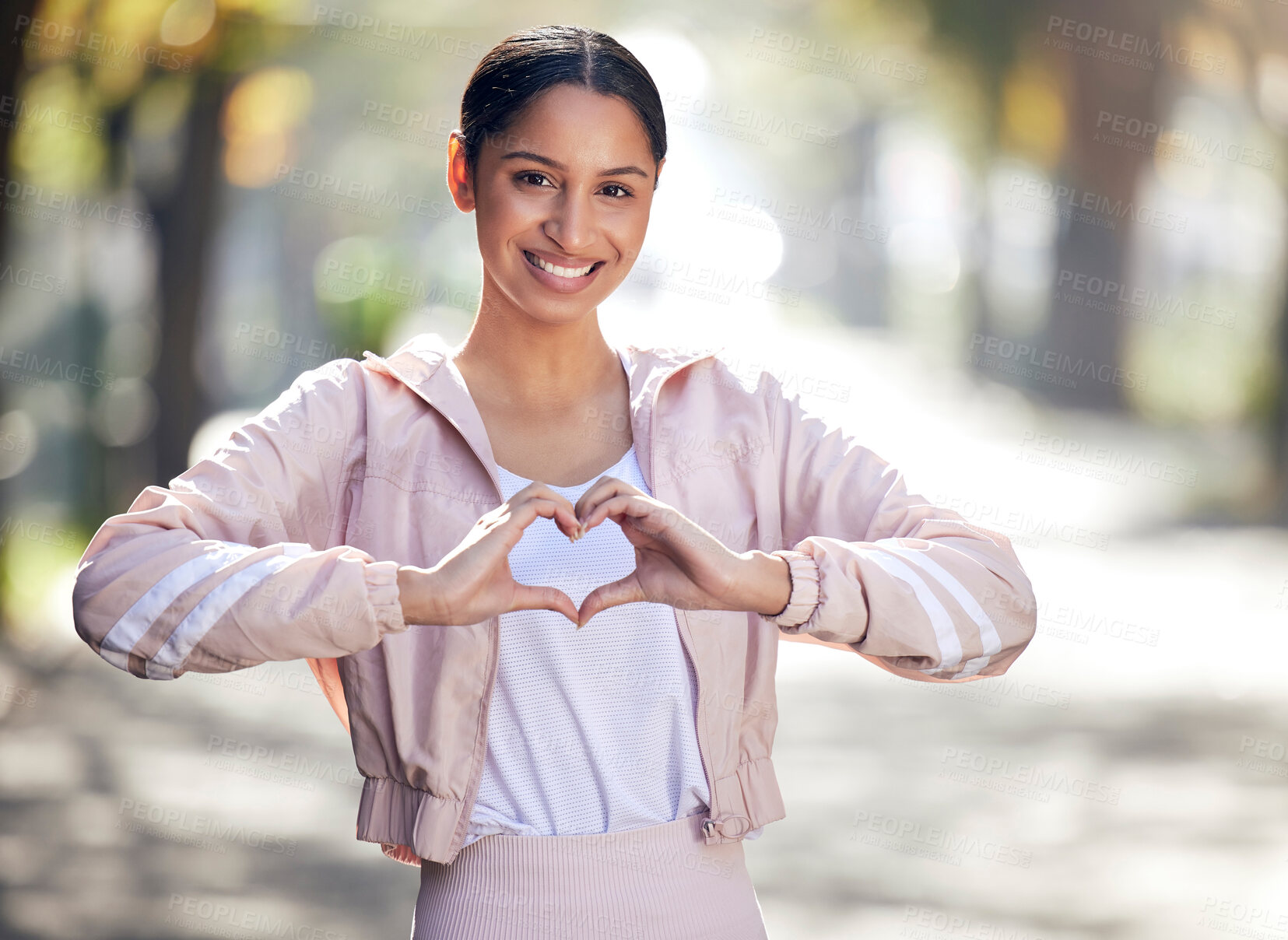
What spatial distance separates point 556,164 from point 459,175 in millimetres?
295

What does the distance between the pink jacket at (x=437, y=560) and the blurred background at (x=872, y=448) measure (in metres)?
0.18

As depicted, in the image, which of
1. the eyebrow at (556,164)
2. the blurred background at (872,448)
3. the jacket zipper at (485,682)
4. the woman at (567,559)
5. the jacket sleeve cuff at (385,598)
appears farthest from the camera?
the blurred background at (872,448)

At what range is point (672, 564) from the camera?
7.15ft

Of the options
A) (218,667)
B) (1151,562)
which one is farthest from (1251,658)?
(218,667)

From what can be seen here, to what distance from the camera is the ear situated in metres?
2.56

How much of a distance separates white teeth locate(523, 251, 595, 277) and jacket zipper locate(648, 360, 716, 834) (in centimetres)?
22

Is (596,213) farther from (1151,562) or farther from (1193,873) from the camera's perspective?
(1151,562)

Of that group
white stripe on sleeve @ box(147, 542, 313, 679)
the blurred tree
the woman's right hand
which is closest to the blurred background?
the blurred tree

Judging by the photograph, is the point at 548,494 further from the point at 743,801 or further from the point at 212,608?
the point at 743,801

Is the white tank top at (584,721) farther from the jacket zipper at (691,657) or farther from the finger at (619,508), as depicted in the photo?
the finger at (619,508)

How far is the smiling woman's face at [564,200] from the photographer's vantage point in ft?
7.75

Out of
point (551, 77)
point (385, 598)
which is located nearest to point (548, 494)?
point (385, 598)

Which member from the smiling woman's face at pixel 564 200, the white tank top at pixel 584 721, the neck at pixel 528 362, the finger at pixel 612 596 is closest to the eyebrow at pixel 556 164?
the smiling woman's face at pixel 564 200

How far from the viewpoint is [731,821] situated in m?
2.32
